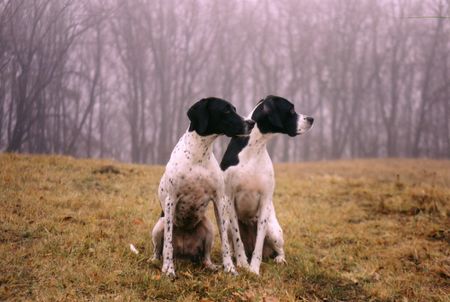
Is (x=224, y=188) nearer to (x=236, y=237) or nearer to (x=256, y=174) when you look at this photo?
(x=256, y=174)

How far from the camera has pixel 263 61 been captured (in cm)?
2900

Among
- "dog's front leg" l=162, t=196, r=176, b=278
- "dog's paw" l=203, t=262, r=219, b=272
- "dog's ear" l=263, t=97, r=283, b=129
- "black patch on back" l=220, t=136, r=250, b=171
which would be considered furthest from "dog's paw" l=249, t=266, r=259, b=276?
"dog's ear" l=263, t=97, r=283, b=129

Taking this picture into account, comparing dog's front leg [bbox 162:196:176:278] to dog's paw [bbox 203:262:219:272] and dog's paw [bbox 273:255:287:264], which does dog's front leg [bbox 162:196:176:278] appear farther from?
dog's paw [bbox 273:255:287:264]

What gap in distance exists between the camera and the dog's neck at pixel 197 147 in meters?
4.34

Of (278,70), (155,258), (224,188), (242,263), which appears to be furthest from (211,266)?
(278,70)

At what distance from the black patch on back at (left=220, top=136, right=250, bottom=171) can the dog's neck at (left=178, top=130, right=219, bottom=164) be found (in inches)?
17.2

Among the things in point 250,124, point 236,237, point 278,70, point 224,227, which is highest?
point 278,70

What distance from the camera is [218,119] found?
4.46 m

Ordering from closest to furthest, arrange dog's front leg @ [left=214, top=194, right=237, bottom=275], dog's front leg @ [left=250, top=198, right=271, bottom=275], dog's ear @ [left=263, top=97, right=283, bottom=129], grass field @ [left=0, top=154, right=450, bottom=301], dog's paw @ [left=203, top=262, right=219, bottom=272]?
grass field @ [left=0, top=154, right=450, bottom=301] → dog's front leg @ [left=214, top=194, right=237, bottom=275] → dog's paw @ [left=203, top=262, right=219, bottom=272] → dog's front leg @ [left=250, top=198, right=271, bottom=275] → dog's ear @ [left=263, top=97, right=283, bottom=129]

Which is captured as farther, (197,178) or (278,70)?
(278,70)

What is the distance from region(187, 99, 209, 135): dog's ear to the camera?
4363mm

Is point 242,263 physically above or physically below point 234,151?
below

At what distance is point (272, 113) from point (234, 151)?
594 mm

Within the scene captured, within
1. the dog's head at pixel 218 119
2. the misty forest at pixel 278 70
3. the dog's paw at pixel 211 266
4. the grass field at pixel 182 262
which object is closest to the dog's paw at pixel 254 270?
the grass field at pixel 182 262
